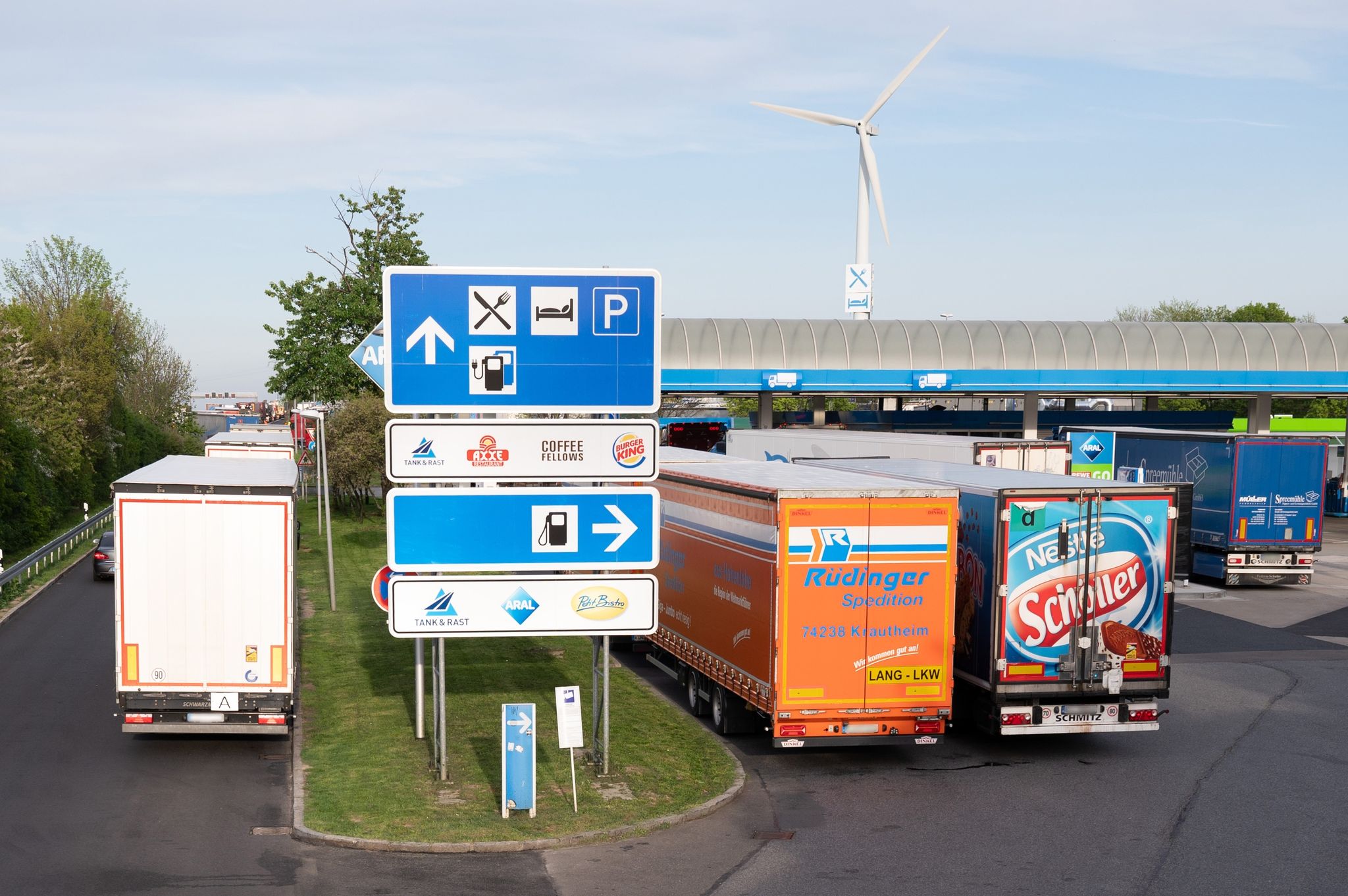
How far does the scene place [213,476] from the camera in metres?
15.1

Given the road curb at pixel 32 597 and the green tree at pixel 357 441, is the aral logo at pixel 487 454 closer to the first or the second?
the road curb at pixel 32 597

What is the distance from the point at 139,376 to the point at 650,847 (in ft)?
273

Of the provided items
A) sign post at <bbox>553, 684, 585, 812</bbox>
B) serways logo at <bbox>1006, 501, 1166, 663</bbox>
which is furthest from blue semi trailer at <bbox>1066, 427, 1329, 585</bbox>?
sign post at <bbox>553, 684, 585, 812</bbox>

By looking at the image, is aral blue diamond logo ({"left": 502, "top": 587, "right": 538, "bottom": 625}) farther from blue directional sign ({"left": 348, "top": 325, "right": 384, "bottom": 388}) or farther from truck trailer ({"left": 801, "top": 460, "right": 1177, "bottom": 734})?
truck trailer ({"left": 801, "top": 460, "right": 1177, "bottom": 734})

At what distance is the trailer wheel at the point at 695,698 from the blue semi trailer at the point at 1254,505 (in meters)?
17.7

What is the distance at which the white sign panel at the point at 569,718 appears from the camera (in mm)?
12281

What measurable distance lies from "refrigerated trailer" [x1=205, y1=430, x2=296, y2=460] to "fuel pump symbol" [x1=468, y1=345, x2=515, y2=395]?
1787 cm

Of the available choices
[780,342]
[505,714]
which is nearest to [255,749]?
[505,714]

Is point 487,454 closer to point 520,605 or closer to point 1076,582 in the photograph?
point 520,605

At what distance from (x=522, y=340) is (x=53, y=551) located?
2899 centimetres

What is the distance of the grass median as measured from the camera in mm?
12117

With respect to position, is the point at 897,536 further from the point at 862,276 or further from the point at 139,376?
the point at 139,376

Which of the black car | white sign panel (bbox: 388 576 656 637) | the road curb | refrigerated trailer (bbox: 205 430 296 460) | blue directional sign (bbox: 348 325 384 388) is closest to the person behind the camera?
white sign panel (bbox: 388 576 656 637)

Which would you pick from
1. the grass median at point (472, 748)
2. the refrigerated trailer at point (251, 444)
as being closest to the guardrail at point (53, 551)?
the refrigerated trailer at point (251, 444)
